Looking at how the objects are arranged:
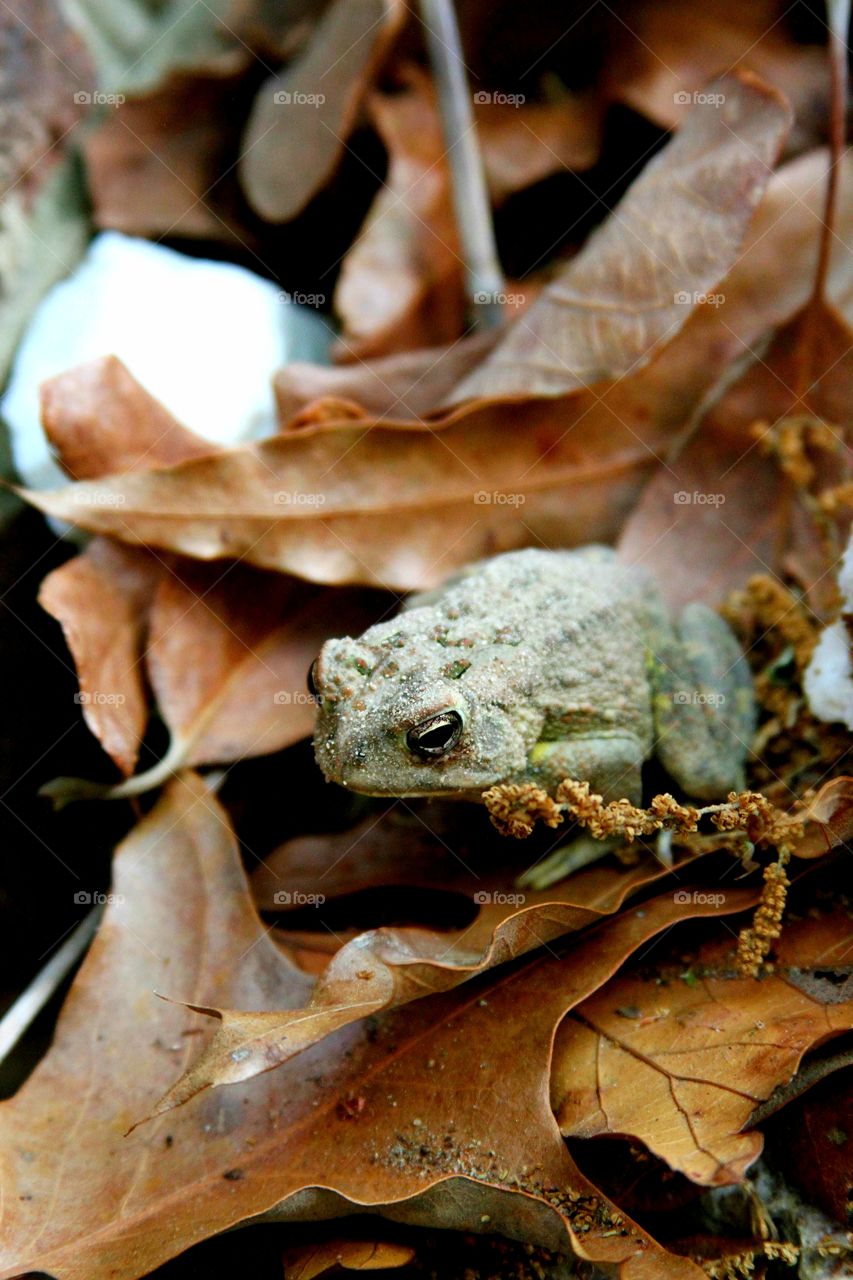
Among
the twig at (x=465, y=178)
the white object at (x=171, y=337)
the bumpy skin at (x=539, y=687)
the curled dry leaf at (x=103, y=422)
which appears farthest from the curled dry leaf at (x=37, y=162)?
the bumpy skin at (x=539, y=687)

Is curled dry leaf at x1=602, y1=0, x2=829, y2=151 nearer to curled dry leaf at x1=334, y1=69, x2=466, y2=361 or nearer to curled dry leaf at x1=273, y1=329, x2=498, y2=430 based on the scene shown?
curled dry leaf at x1=334, y1=69, x2=466, y2=361

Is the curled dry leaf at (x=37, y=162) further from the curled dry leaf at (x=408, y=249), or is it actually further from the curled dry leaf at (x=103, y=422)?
the curled dry leaf at (x=408, y=249)

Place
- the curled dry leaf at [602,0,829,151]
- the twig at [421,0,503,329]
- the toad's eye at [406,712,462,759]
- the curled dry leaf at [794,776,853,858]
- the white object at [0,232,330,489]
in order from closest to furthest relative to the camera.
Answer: the curled dry leaf at [794,776,853,858]
the toad's eye at [406,712,462,759]
the white object at [0,232,330,489]
the twig at [421,0,503,329]
the curled dry leaf at [602,0,829,151]

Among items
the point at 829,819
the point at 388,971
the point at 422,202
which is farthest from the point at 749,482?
the point at 388,971

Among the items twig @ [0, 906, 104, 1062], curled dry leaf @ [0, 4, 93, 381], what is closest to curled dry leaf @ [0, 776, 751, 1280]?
twig @ [0, 906, 104, 1062]

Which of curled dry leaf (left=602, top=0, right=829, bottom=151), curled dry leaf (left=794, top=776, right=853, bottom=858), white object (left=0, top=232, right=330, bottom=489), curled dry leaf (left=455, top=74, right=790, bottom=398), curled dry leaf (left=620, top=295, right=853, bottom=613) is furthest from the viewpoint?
curled dry leaf (left=602, top=0, right=829, bottom=151)

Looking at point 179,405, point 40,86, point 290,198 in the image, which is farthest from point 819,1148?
point 40,86
